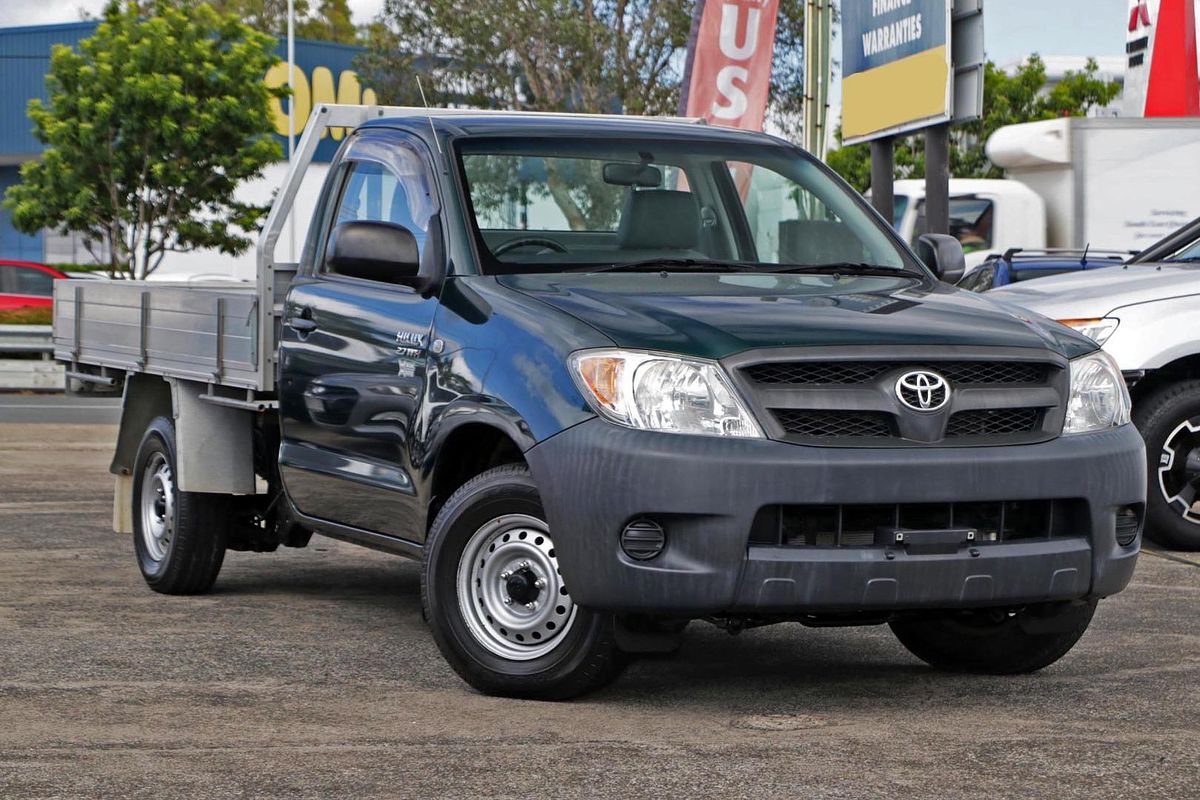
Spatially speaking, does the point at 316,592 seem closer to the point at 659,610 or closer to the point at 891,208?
the point at 659,610

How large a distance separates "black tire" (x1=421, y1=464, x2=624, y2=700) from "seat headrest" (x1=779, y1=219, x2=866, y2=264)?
155 cm

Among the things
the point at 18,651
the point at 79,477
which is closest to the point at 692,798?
the point at 18,651

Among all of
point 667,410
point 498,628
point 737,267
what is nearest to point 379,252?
point 737,267

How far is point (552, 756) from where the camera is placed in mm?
5168

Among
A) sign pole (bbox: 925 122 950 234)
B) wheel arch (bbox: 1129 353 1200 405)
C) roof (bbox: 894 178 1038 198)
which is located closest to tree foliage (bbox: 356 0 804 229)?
roof (bbox: 894 178 1038 198)

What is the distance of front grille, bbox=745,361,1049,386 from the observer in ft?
18.0

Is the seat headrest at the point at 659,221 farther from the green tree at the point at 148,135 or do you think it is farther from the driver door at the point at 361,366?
the green tree at the point at 148,135

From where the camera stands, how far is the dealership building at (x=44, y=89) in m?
49.1

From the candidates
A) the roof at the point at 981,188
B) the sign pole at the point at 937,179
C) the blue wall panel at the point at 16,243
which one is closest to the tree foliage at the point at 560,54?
the blue wall panel at the point at 16,243

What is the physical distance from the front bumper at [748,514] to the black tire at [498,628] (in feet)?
0.64

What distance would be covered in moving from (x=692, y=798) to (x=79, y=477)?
9.63m

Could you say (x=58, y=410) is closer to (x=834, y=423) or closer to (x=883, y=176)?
(x=883, y=176)

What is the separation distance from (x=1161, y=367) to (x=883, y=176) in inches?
329

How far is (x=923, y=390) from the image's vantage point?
A: 5.59 metres
